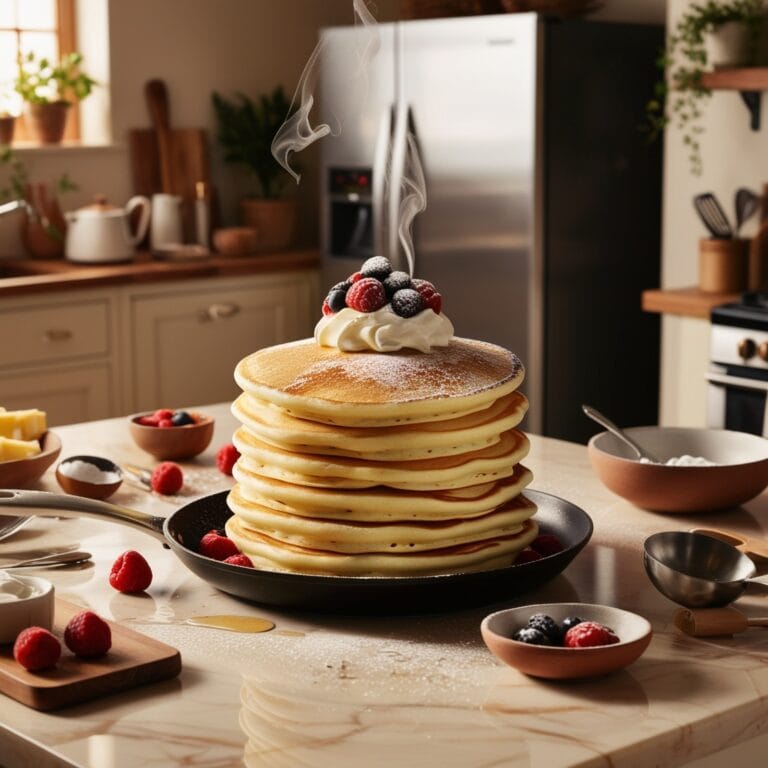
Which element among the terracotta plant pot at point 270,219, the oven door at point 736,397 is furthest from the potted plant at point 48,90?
the oven door at point 736,397

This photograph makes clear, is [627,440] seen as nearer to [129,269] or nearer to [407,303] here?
[407,303]

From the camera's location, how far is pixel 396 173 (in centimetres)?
425

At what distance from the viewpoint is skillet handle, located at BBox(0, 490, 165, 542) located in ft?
4.81

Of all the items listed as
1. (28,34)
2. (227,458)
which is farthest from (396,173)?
(227,458)

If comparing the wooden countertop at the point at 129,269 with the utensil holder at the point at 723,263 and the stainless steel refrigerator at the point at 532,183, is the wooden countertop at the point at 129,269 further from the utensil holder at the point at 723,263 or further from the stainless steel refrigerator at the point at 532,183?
the utensil holder at the point at 723,263

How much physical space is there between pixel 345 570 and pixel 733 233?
2.85m

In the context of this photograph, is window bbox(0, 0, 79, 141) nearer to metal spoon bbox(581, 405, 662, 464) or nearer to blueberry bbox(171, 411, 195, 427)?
blueberry bbox(171, 411, 195, 427)

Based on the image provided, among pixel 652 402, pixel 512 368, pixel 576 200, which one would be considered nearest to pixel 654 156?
pixel 576 200

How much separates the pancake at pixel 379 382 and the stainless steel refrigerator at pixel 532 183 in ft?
8.22

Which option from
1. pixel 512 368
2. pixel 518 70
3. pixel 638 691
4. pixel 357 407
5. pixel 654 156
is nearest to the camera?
pixel 638 691

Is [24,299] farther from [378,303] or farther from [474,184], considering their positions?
[378,303]

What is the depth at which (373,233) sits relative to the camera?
4.39 meters

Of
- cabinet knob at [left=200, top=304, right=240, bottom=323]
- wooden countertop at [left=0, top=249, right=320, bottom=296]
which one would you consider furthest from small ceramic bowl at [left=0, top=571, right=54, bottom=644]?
cabinet knob at [left=200, top=304, right=240, bottom=323]

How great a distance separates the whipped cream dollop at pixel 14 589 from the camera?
52.4 inches
